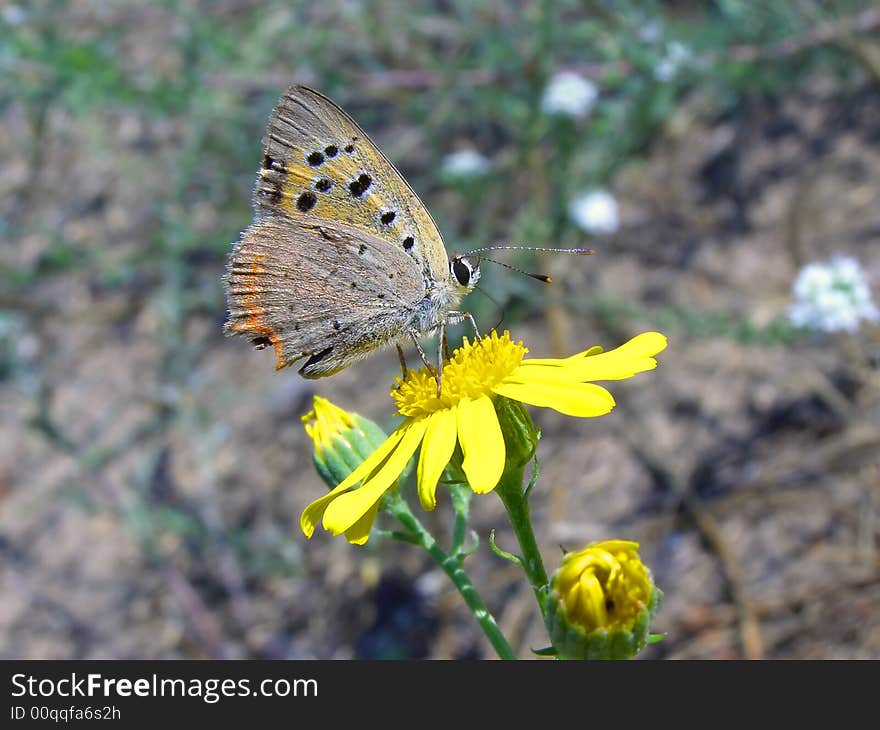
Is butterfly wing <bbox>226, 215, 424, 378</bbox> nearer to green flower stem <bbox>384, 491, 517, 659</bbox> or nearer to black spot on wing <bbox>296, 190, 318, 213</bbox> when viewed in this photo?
black spot on wing <bbox>296, 190, 318, 213</bbox>

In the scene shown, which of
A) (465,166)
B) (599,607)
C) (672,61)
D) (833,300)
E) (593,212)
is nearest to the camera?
(599,607)

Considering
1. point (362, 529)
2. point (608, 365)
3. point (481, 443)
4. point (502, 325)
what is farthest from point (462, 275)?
point (502, 325)

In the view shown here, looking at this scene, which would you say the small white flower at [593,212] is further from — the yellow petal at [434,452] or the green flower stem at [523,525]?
the green flower stem at [523,525]

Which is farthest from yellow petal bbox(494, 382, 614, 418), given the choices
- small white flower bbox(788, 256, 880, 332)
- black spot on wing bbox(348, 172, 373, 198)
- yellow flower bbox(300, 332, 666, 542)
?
small white flower bbox(788, 256, 880, 332)

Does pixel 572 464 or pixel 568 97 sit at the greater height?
pixel 568 97

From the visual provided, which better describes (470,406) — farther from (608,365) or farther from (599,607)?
(599,607)

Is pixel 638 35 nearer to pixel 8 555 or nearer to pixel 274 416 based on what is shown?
pixel 274 416
